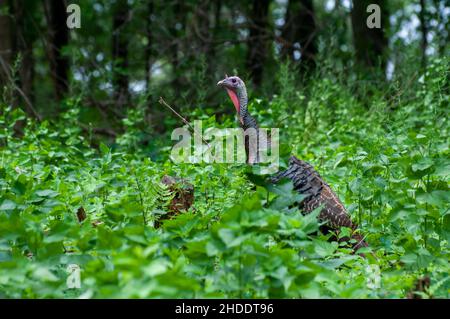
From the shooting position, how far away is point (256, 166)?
13.2 ft

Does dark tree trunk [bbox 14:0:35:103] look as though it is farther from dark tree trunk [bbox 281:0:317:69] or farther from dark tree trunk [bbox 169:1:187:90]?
dark tree trunk [bbox 281:0:317:69]

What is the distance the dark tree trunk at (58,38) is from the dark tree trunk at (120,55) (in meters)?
0.94

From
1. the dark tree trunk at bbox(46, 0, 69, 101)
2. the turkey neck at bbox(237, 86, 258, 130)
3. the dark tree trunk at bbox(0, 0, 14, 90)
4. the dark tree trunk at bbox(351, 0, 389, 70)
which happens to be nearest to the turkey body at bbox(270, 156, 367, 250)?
the turkey neck at bbox(237, 86, 258, 130)

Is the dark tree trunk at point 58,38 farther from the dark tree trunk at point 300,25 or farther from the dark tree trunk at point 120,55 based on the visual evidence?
the dark tree trunk at point 300,25

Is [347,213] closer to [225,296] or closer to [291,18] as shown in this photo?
[225,296]

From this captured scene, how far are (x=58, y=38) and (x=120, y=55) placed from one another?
1.33m

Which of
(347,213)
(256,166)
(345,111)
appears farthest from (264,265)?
(345,111)

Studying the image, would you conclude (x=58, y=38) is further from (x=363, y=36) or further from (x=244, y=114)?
(x=244, y=114)

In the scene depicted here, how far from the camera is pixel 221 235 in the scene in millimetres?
3316

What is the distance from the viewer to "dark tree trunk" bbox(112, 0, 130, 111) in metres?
10.8

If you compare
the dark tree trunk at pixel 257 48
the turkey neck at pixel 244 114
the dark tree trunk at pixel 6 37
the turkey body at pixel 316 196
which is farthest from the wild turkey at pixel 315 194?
the dark tree trunk at pixel 257 48

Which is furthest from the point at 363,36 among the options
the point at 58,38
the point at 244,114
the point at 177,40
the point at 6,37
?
the point at 58,38

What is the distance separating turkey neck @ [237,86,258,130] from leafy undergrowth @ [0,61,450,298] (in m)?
0.55
